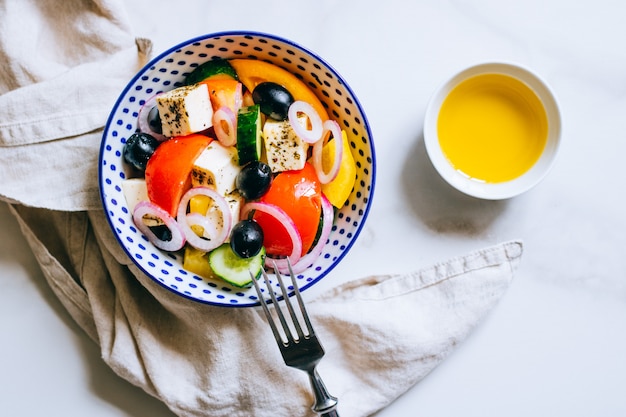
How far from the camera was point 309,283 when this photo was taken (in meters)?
1.38

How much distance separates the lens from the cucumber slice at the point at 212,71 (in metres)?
1.41

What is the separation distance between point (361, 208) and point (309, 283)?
20 centimetres

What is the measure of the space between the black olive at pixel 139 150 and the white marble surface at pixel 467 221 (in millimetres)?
385

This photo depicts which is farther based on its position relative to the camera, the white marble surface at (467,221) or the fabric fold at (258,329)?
the white marble surface at (467,221)

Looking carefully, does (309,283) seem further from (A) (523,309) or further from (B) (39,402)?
(B) (39,402)

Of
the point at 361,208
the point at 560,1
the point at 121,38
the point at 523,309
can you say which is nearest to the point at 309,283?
the point at 361,208

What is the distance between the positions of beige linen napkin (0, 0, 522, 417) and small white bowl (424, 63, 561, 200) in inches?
6.1

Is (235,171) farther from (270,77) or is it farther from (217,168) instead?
(270,77)

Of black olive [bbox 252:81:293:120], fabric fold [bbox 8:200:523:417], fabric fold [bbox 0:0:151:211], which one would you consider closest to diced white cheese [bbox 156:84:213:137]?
black olive [bbox 252:81:293:120]

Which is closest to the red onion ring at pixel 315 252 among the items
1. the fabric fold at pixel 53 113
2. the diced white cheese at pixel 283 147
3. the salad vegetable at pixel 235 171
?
the salad vegetable at pixel 235 171

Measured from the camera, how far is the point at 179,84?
145 cm

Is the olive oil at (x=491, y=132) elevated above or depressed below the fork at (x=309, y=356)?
above

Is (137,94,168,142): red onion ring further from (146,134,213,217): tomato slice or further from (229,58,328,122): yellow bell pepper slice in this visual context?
(229,58,328,122): yellow bell pepper slice

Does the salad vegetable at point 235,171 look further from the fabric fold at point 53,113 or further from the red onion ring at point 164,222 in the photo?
the fabric fold at point 53,113
